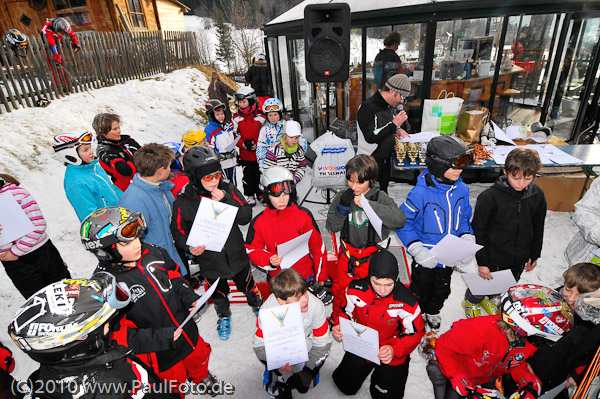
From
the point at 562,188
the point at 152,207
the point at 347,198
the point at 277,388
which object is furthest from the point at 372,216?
the point at 562,188

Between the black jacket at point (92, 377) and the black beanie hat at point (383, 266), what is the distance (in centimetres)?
169

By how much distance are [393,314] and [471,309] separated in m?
1.75

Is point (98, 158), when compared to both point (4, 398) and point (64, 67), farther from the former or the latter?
point (64, 67)

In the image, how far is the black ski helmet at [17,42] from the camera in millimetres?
8617

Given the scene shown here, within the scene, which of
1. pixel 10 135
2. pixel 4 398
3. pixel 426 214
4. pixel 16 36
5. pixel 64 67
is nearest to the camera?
pixel 4 398

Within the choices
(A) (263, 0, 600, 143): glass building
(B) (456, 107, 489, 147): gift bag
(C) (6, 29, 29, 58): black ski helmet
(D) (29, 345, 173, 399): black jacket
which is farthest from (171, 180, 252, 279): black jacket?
(C) (6, 29, 29, 58): black ski helmet

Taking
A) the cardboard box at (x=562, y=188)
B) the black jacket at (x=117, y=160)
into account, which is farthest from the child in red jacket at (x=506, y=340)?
the cardboard box at (x=562, y=188)

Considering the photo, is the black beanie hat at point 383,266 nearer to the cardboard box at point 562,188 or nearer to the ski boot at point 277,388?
the ski boot at point 277,388

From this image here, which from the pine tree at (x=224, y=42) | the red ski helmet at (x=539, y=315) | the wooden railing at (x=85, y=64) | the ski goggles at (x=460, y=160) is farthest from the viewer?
the pine tree at (x=224, y=42)

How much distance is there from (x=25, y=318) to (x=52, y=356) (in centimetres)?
21

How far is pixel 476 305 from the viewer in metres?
3.77

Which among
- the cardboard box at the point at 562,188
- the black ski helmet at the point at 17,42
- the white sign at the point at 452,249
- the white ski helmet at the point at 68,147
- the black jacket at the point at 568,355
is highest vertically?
the black ski helmet at the point at 17,42

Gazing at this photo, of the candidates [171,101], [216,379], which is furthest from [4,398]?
[171,101]

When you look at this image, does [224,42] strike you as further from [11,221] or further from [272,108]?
[11,221]
